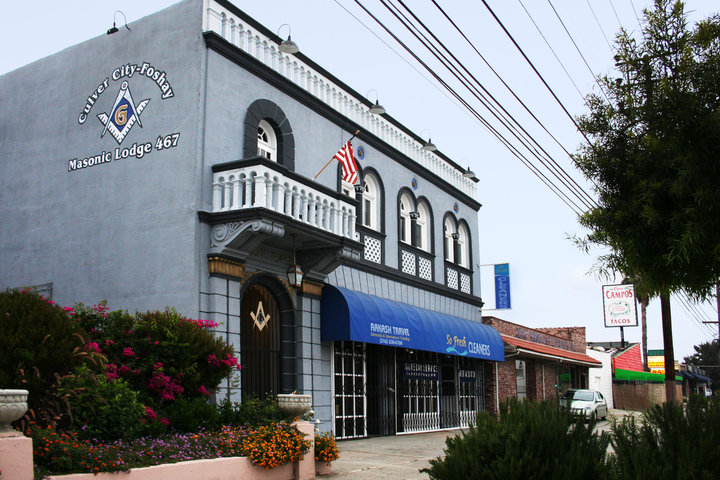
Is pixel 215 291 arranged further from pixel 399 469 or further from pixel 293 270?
pixel 399 469

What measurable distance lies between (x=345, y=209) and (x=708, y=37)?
31.4 ft

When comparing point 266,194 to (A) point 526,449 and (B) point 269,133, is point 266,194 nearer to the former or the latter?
(B) point 269,133

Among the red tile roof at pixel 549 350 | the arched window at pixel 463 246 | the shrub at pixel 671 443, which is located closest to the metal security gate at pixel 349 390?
the arched window at pixel 463 246

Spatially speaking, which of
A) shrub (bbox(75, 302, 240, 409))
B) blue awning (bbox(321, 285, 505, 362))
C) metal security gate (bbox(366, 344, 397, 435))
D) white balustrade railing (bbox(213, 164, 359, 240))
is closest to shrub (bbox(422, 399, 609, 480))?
shrub (bbox(75, 302, 240, 409))

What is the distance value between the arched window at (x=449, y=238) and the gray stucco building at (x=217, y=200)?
5.39 metres

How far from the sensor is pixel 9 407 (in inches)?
311

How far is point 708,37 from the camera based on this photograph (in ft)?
27.9

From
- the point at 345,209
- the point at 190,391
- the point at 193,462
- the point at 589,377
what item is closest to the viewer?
the point at 193,462

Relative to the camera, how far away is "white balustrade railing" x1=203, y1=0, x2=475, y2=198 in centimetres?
1534

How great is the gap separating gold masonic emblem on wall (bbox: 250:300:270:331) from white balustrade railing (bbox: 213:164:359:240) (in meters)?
2.13

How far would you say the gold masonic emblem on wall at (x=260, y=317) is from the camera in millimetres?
15675

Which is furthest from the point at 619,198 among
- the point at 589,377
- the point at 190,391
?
the point at 589,377

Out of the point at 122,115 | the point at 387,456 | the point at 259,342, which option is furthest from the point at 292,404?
the point at 122,115

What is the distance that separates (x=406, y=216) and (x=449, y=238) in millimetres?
3731
